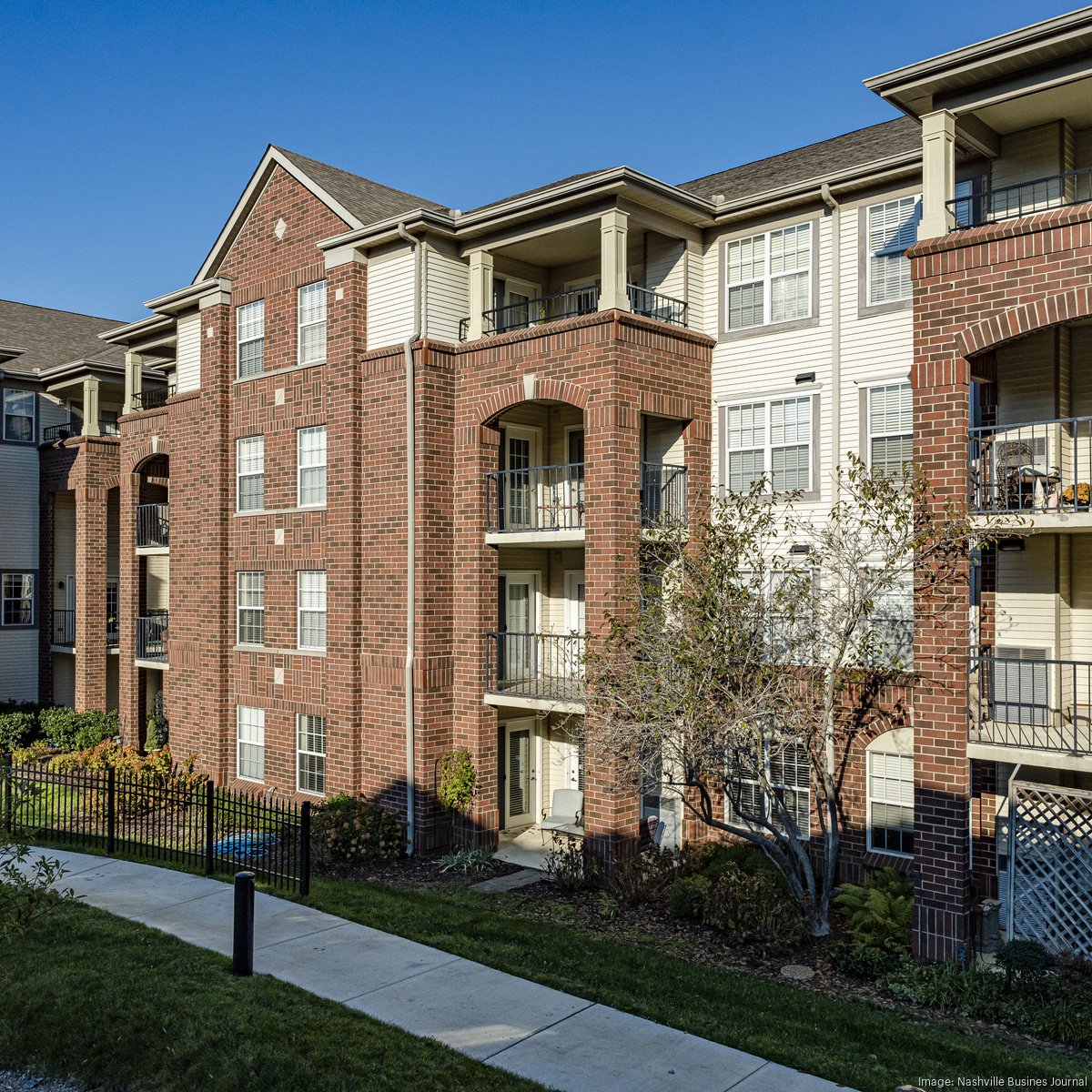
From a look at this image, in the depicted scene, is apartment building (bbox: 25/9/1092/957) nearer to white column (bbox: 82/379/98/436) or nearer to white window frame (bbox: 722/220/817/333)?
white window frame (bbox: 722/220/817/333)

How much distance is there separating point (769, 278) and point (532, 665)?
28.5ft

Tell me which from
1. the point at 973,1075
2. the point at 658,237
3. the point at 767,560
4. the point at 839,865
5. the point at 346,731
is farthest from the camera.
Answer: the point at 346,731

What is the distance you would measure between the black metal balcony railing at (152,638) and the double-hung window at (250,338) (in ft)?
26.8

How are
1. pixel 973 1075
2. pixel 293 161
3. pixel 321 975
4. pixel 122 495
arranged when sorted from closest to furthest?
pixel 973 1075, pixel 321 975, pixel 293 161, pixel 122 495

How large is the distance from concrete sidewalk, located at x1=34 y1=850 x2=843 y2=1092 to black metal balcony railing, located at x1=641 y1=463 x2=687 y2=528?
888 centimetres

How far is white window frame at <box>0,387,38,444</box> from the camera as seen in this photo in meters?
31.0

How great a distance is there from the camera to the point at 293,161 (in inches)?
870

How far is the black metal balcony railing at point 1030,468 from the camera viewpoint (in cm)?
1332

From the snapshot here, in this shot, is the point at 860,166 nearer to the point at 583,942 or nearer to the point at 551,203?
the point at 551,203

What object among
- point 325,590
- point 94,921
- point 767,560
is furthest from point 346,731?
point 767,560

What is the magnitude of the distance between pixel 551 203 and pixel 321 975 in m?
12.8

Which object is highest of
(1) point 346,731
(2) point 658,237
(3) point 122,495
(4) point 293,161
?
(4) point 293,161

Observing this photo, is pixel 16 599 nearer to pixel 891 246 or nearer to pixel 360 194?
pixel 360 194

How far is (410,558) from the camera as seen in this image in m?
19.1
